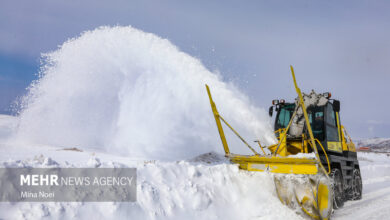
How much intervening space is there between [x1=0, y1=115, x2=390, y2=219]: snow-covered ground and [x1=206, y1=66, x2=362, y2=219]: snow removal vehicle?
0.28 metres

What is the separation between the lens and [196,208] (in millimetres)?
5332

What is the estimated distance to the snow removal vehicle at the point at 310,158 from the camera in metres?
5.66

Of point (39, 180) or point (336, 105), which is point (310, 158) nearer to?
point (336, 105)

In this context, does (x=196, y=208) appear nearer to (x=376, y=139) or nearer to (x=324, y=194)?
(x=324, y=194)

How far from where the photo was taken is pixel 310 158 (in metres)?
5.54

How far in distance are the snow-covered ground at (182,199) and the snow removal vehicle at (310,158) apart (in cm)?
28

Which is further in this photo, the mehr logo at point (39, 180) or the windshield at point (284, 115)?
the windshield at point (284, 115)

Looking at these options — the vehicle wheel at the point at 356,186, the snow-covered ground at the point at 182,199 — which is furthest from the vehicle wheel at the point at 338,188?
the vehicle wheel at the point at 356,186

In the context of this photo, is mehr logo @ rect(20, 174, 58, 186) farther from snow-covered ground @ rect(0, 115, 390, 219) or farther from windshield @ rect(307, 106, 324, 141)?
windshield @ rect(307, 106, 324, 141)

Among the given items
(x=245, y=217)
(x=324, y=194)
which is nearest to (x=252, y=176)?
(x=245, y=217)

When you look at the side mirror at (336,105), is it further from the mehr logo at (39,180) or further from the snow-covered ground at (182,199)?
the mehr logo at (39,180)

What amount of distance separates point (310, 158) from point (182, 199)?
2.49 metres

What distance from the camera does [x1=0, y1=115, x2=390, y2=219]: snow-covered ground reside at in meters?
4.05

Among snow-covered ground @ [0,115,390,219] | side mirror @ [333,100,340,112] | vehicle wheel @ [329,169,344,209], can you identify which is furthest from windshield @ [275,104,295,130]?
snow-covered ground @ [0,115,390,219]
